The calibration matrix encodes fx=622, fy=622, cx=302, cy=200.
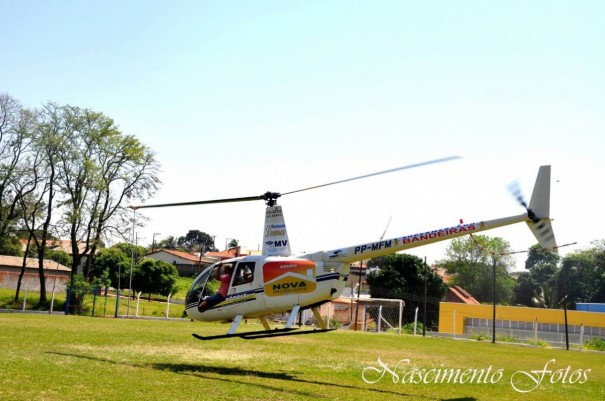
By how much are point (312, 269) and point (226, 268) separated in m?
2.90

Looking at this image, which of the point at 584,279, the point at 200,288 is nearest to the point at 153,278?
the point at 200,288

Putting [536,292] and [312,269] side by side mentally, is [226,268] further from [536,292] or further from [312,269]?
[536,292]

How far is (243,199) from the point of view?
1809 centimetres

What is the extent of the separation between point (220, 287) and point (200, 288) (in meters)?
0.91

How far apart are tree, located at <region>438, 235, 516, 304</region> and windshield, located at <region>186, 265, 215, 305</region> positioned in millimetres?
96691

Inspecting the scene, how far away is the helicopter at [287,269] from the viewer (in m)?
15.9

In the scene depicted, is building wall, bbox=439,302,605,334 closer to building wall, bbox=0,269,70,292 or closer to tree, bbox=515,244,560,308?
building wall, bbox=0,269,70,292

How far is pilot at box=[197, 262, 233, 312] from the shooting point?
19141mm

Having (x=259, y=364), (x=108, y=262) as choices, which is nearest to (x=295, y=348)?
(x=259, y=364)

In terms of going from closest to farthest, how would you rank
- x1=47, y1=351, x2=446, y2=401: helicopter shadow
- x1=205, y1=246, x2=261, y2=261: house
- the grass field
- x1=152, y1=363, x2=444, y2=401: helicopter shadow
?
the grass field → x1=47, y1=351, x2=446, y2=401: helicopter shadow → x1=152, y1=363, x2=444, y2=401: helicopter shadow → x1=205, y1=246, x2=261, y2=261: house

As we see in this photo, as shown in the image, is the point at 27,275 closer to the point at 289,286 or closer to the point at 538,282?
the point at 289,286

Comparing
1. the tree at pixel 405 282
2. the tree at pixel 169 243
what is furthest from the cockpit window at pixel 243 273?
the tree at pixel 169 243

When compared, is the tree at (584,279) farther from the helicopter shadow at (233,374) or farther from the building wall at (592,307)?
the helicopter shadow at (233,374)

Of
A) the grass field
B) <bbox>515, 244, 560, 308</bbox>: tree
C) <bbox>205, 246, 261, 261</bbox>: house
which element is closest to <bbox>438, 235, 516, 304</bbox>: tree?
<bbox>515, 244, 560, 308</bbox>: tree
